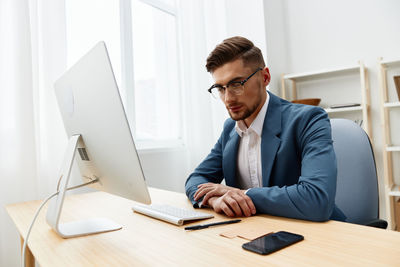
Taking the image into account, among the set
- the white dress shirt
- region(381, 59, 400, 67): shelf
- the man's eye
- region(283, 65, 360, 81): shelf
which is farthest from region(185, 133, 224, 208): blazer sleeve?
region(381, 59, 400, 67): shelf

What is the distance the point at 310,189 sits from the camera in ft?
2.97

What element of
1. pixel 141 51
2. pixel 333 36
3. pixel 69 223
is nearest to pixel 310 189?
pixel 69 223

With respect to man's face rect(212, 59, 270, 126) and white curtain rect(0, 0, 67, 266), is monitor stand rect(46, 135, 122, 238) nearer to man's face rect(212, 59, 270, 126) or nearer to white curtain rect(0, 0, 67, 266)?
man's face rect(212, 59, 270, 126)

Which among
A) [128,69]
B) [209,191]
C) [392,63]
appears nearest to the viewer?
[209,191]

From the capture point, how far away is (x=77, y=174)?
1668 millimetres

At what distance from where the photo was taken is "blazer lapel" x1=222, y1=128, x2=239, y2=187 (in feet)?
4.31

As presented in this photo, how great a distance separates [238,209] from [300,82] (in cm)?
A: 254

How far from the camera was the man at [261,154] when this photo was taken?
35.8 inches

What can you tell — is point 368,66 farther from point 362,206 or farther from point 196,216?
point 196,216

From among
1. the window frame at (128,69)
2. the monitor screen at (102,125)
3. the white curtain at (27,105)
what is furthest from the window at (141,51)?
the monitor screen at (102,125)

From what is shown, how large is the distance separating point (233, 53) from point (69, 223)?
86 centimetres

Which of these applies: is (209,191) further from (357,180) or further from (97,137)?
(357,180)

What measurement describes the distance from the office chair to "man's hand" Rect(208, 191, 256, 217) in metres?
0.49

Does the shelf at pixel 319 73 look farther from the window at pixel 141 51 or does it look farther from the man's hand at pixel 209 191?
the man's hand at pixel 209 191
